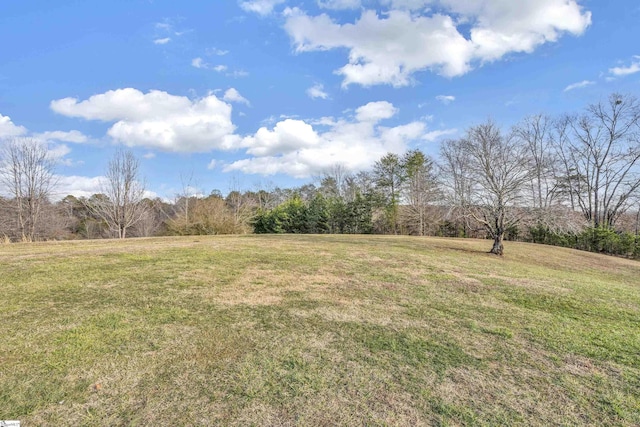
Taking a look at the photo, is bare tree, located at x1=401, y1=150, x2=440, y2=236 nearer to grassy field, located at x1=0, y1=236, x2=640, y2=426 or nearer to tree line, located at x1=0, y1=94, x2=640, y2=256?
tree line, located at x1=0, y1=94, x2=640, y2=256

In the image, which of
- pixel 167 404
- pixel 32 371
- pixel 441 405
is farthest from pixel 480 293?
pixel 32 371

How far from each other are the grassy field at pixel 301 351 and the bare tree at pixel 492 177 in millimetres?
5669

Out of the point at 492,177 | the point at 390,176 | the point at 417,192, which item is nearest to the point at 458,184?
the point at 492,177

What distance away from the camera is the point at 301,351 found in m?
2.75

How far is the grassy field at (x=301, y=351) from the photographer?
1.97 m

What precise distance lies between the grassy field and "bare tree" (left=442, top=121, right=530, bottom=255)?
5.67m

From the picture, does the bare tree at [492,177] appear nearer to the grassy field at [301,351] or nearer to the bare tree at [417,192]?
the grassy field at [301,351]

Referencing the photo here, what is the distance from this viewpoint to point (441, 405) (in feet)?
6.73

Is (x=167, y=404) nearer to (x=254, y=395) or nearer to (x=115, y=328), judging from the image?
(x=254, y=395)

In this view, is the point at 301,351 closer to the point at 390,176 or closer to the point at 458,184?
the point at 458,184

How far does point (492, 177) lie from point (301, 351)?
10.3 m

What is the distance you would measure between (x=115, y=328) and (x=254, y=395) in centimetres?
186

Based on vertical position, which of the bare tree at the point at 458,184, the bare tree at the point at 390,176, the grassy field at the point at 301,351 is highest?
the bare tree at the point at 390,176

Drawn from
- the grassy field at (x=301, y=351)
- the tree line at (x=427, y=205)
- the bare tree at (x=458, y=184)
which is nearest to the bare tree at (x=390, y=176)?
the tree line at (x=427, y=205)
